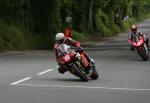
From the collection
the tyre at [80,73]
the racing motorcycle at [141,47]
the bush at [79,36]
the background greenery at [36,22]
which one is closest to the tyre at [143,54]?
the racing motorcycle at [141,47]

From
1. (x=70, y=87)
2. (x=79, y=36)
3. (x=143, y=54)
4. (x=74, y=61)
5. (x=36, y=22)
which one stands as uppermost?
A: (x=74, y=61)

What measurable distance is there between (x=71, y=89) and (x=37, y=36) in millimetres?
29692

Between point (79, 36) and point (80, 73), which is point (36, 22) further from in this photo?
point (80, 73)

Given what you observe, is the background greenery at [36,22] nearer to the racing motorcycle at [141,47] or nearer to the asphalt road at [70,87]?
the racing motorcycle at [141,47]

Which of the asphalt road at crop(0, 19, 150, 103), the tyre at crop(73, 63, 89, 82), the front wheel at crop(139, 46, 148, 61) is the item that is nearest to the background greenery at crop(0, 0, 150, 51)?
the front wheel at crop(139, 46, 148, 61)

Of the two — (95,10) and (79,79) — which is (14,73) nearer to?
(79,79)

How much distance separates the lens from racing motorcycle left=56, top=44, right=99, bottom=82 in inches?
676

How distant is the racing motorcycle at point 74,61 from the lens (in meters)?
17.2

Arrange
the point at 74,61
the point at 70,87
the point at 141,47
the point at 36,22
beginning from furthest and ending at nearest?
the point at 36,22 → the point at 141,47 → the point at 74,61 → the point at 70,87

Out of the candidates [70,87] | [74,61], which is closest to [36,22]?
[74,61]

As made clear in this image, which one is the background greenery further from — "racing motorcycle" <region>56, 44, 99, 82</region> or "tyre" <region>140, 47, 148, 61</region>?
"racing motorcycle" <region>56, 44, 99, 82</region>

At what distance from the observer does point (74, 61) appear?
56.8 feet

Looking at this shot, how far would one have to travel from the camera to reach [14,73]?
19.9 metres

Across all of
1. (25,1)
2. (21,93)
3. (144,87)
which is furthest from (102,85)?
(25,1)
